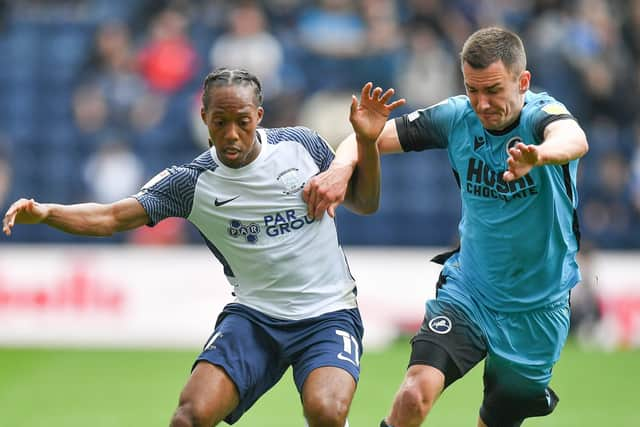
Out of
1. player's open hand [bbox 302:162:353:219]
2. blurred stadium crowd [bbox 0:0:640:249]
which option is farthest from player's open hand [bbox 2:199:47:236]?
blurred stadium crowd [bbox 0:0:640:249]

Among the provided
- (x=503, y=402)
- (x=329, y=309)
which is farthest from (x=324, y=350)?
(x=503, y=402)

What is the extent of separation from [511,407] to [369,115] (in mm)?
1882

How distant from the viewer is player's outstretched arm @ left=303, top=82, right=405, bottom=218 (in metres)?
6.37

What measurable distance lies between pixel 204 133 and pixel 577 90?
511cm

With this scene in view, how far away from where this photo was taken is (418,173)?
15.4 meters

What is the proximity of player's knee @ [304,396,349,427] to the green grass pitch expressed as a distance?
3598 mm

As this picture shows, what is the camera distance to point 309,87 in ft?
52.7

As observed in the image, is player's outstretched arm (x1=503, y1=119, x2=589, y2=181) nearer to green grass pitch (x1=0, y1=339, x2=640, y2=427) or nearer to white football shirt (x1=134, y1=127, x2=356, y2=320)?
white football shirt (x1=134, y1=127, x2=356, y2=320)

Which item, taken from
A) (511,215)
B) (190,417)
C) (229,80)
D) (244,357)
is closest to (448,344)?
(511,215)

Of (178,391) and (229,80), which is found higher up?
(229,80)

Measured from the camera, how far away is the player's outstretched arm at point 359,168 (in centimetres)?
637

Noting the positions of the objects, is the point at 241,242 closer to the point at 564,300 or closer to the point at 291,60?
the point at 564,300

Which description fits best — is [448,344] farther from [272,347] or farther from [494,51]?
[494,51]

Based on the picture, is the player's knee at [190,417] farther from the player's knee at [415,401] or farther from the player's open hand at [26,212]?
the player's open hand at [26,212]
